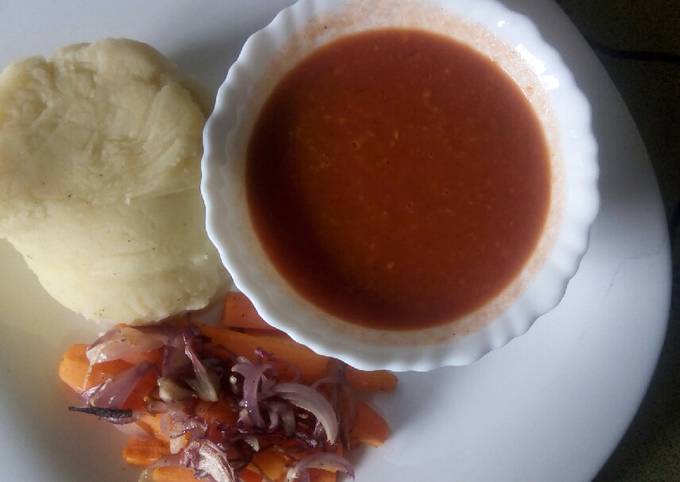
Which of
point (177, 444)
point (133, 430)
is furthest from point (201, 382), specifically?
point (133, 430)

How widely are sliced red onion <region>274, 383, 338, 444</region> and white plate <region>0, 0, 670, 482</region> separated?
0.70ft

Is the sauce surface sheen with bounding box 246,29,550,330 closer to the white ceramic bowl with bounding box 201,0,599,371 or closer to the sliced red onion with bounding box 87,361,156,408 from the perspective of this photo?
the white ceramic bowl with bounding box 201,0,599,371

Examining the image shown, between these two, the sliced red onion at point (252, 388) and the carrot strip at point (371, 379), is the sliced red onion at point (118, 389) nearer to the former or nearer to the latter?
the sliced red onion at point (252, 388)

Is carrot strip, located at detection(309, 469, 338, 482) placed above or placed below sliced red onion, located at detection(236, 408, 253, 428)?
below

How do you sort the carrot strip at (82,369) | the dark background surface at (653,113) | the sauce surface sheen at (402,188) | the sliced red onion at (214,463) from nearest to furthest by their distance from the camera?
the sauce surface sheen at (402,188) < the sliced red onion at (214,463) < the carrot strip at (82,369) < the dark background surface at (653,113)

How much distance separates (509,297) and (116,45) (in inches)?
55.0

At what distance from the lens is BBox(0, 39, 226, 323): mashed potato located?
7.31ft

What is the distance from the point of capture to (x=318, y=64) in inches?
88.9

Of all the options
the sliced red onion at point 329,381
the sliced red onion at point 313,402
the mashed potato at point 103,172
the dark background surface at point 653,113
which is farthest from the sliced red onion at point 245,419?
the dark background surface at point 653,113

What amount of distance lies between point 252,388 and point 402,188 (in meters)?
0.82

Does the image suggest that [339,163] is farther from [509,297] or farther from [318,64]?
[509,297]

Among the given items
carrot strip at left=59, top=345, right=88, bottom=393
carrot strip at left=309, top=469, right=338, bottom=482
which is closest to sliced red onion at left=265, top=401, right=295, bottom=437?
carrot strip at left=309, top=469, right=338, bottom=482

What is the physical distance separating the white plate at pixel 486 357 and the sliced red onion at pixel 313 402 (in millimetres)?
215

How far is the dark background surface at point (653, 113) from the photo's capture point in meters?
2.86
